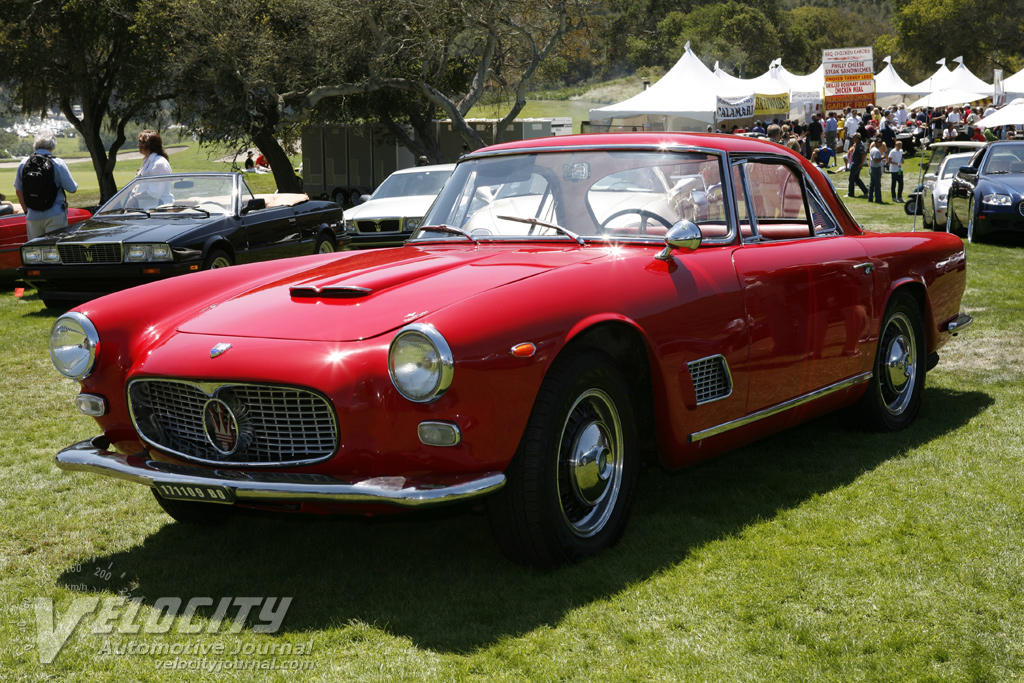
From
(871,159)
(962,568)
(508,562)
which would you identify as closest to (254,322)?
(508,562)

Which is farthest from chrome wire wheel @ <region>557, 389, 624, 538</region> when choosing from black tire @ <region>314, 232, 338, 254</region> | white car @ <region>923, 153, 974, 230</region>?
white car @ <region>923, 153, 974, 230</region>

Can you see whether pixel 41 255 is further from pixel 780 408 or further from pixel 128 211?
pixel 780 408

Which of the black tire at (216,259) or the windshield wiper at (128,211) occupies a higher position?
the windshield wiper at (128,211)

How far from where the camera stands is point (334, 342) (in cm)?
334

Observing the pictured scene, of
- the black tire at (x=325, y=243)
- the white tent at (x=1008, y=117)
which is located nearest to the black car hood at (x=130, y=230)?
the black tire at (x=325, y=243)

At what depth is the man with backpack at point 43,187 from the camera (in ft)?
36.7

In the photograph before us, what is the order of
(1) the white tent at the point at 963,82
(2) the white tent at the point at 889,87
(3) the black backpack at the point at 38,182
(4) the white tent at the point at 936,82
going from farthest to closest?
(2) the white tent at the point at 889,87
(1) the white tent at the point at 963,82
(4) the white tent at the point at 936,82
(3) the black backpack at the point at 38,182

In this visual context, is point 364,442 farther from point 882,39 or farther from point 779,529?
point 882,39

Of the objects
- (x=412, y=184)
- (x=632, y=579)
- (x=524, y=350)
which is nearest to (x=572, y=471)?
(x=632, y=579)

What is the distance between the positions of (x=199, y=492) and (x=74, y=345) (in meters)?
1.08

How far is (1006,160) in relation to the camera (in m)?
14.9

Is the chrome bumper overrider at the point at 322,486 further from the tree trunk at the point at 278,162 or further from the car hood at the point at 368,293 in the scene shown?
the tree trunk at the point at 278,162

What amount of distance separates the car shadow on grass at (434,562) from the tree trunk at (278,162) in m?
24.7

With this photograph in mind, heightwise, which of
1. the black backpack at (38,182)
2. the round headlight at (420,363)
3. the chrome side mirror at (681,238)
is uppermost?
the black backpack at (38,182)
